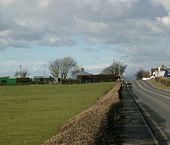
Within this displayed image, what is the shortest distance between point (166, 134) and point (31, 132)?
4.77m

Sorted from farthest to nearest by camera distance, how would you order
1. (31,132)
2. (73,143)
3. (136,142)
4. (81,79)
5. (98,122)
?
1. (81,79)
2. (31,132)
3. (136,142)
4. (98,122)
5. (73,143)

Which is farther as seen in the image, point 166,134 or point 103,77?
point 103,77

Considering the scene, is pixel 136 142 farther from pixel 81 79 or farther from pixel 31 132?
pixel 81 79

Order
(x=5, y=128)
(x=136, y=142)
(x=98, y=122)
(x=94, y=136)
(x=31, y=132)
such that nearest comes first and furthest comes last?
1. (x=94, y=136)
2. (x=98, y=122)
3. (x=136, y=142)
4. (x=31, y=132)
5. (x=5, y=128)

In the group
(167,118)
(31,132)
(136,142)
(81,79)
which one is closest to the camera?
(136,142)

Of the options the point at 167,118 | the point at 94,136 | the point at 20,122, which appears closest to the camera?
the point at 94,136

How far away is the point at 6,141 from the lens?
591 inches

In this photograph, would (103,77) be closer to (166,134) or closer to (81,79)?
(81,79)

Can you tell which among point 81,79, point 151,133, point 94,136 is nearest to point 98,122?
point 94,136

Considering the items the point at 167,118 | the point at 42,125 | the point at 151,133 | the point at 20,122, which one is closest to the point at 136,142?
the point at 151,133

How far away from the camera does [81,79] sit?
166 m

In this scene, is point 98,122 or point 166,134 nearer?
point 98,122

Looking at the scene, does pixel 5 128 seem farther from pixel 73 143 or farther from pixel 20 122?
pixel 73 143

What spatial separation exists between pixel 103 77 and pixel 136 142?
498 ft
